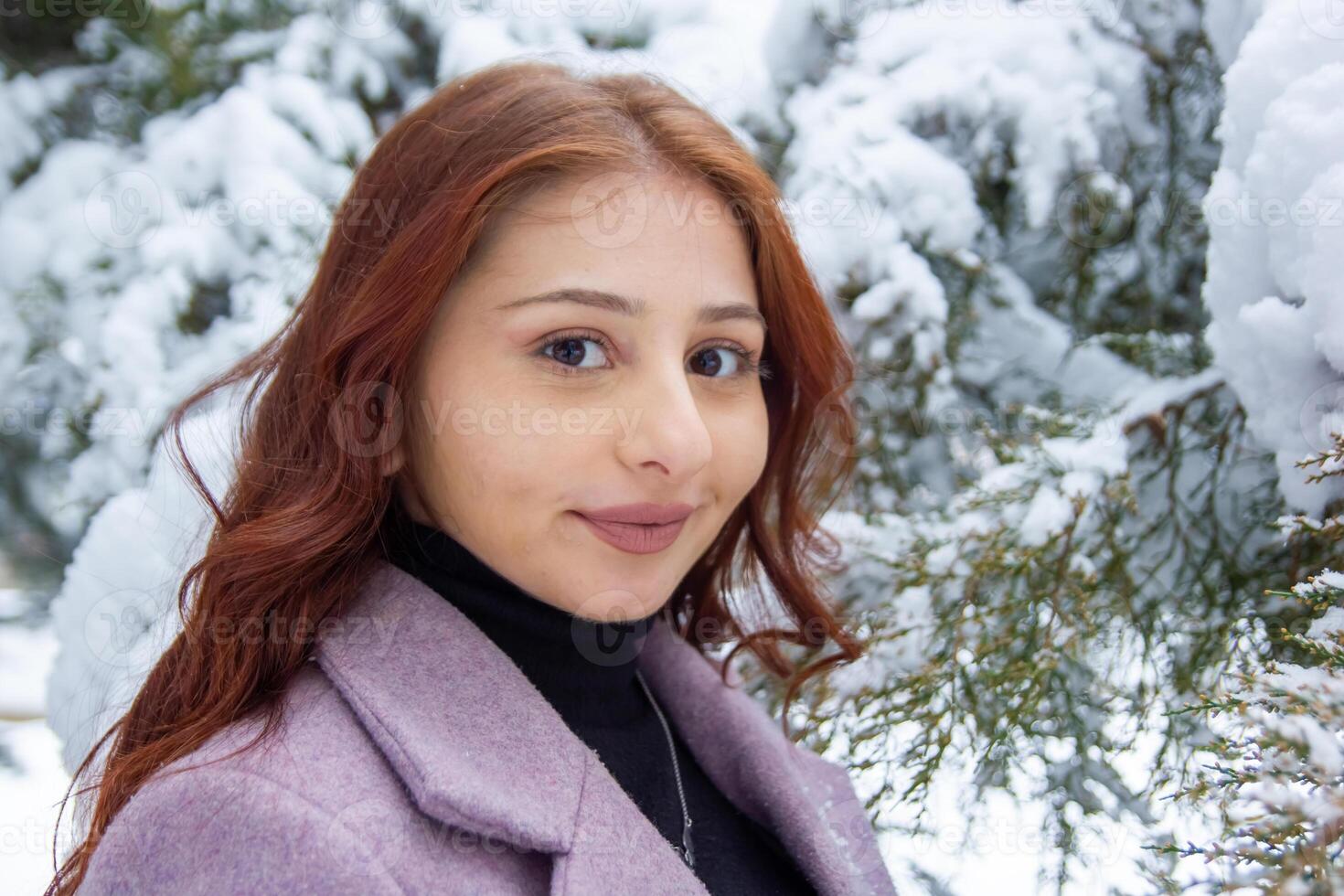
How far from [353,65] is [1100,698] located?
2.49 meters

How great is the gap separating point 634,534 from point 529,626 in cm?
21

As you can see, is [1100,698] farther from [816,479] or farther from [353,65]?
[353,65]

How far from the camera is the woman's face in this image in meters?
1.27

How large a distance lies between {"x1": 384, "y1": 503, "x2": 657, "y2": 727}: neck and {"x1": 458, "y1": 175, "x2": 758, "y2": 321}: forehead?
370 millimetres

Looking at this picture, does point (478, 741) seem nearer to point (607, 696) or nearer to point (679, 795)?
point (607, 696)

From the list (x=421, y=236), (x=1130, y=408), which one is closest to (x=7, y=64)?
(x=421, y=236)

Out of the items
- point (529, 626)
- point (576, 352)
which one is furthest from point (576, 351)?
point (529, 626)

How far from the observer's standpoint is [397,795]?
3.71ft

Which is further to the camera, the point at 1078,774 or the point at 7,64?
the point at 7,64

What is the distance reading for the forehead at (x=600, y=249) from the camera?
1.28 meters

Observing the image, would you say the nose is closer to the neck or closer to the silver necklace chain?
the neck

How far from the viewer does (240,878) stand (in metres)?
1.00

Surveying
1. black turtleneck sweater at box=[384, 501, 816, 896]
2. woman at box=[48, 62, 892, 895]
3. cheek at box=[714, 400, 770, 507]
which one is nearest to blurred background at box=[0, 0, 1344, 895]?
black turtleneck sweater at box=[384, 501, 816, 896]

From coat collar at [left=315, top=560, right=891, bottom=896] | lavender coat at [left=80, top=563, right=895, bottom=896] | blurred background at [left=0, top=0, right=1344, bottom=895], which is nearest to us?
lavender coat at [left=80, top=563, right=895, bottom=896]
